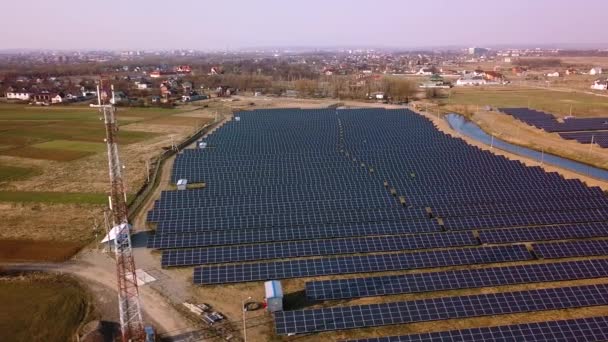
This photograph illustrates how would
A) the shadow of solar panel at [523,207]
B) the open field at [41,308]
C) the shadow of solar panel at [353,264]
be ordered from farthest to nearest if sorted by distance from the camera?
1. the shadow of solar panel at [523,207]
2. the shadow of solar panel at [353,264]
3. the open field at [41,308]

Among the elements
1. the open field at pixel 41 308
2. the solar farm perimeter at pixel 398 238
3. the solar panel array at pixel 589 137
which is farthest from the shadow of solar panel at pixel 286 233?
the solar panel array at pixel 589 137

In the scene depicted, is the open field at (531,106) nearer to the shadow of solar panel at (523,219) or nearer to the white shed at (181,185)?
the shadow of solar panel at (523,219)

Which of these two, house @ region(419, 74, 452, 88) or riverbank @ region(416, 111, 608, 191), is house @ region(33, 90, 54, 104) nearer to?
riverbank @ region(416, 111, 608, 191)

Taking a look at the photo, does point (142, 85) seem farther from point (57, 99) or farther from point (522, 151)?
point (522, 151)

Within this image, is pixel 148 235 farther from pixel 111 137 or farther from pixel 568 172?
pixel 568 172

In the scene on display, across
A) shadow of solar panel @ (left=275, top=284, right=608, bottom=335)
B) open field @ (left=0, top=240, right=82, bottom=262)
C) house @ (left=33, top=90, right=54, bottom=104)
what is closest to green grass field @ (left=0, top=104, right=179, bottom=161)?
house @ (left=33, top=90, right=54, bottom=104)
